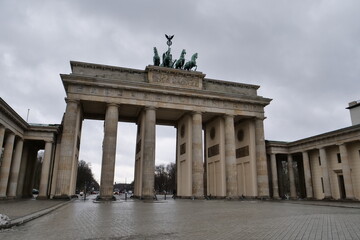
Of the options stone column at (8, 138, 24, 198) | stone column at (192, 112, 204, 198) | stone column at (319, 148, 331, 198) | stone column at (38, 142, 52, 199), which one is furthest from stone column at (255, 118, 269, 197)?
stone column at (8, 138, 24, 198)

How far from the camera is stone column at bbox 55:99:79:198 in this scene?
29436 mm

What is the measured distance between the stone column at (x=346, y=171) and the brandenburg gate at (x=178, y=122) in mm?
9205

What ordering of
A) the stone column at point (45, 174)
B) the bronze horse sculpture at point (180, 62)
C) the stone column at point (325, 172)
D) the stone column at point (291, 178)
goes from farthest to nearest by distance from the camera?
the stone column at point (291, 178) → the bronze horse sculpture at point (180, 62) → the stone column at point (325, 172) → the stone column at point (45, 174)

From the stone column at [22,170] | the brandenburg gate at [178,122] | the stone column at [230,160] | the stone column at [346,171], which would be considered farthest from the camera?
the stone column at [230,160]

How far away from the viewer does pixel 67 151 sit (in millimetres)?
30422

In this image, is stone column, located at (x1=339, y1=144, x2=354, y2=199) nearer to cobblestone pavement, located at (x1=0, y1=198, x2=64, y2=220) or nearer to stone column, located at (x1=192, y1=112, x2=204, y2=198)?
stone column, located at (x1=192, y1=112, x2=204, y2=198)

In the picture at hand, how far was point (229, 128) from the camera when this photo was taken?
1483 inches

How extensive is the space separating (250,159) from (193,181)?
9729 millimetres

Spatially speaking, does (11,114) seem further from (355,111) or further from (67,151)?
(355,111)

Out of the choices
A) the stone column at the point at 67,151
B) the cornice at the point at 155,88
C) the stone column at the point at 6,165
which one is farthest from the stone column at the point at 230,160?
the stone column at the point at 6,165

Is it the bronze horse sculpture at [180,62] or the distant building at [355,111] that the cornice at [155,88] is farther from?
the distant building at [355,111]

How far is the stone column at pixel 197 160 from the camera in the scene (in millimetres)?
34031

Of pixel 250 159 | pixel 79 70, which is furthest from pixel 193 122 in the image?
pixel 79 70

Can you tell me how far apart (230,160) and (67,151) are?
20.1 m
